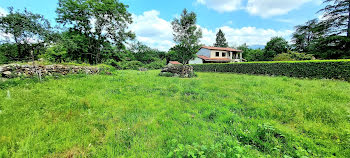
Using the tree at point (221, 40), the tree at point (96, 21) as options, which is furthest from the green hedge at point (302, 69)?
the tree at point (221, 40)

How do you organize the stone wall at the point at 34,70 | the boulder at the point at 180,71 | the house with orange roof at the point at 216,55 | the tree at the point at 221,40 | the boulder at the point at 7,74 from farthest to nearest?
the tree at the point at 221,40, the house with orange roof at the point at 216,55, the boulder at the point at 180,71, the stone wall at the point at 34,70, the boulder at the point at 7,74

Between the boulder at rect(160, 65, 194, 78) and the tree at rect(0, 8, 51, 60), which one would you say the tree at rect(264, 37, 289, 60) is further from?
the tree at rect(0, 8, 51, 60)

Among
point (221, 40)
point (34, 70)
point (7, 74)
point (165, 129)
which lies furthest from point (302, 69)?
point (221, 40)

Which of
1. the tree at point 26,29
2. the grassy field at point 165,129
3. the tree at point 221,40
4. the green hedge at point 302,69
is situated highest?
the tree at point 221,40

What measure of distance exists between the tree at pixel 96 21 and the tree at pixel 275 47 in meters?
30.1

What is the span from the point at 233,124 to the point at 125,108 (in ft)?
9.62

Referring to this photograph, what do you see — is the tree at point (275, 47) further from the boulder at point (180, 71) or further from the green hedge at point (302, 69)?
the boulder at point (180, 71)

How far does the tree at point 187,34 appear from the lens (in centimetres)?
1186

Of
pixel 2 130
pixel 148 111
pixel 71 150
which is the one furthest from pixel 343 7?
pixel 2 130

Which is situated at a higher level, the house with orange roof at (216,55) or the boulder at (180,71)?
the house with orange roof at (216,55)

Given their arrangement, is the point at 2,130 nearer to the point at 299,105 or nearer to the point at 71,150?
the point at 71,150

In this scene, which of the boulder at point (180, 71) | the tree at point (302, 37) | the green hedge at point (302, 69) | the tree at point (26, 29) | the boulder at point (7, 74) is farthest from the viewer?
the tree at point (302, 37)

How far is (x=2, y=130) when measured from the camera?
6.68 ft

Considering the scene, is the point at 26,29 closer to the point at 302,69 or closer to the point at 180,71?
the point at 180,71
